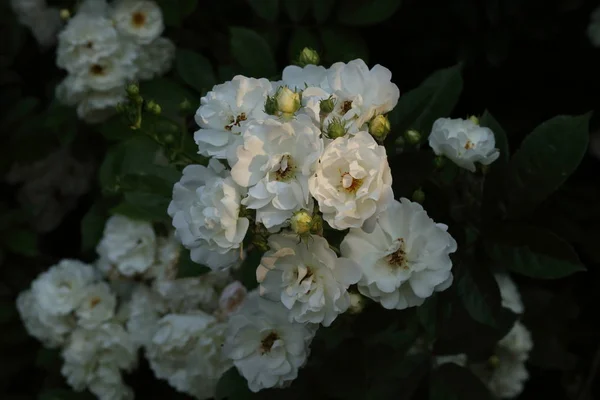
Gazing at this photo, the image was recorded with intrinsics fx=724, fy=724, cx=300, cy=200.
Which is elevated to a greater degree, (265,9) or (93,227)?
(265,9)

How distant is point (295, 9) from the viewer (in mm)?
1487

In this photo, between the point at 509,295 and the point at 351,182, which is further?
the point at 509,295

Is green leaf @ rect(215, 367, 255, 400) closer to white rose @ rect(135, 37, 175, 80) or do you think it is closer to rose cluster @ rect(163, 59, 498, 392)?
rose cluster @ rect(163, 59, 498, 392)

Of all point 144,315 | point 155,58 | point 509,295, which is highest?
point 155,58

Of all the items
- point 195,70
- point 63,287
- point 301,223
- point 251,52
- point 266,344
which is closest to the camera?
point 301,223

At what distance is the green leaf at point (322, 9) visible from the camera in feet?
4.83

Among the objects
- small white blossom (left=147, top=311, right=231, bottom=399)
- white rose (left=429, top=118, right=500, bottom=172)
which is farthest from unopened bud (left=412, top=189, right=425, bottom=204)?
small white blossom (left=147, top=311, right=231, bottom=399)

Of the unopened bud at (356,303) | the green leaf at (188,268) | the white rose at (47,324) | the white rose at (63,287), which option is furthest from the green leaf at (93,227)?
the unopened bud at (356,303)

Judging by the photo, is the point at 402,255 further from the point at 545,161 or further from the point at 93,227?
the point at 93,227

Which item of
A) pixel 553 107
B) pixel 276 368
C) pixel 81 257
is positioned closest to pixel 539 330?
pixel 553 107

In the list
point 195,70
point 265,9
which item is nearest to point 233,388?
point 195,70

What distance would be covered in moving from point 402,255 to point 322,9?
2.46ft

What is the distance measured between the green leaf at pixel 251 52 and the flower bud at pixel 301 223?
23.0 inches

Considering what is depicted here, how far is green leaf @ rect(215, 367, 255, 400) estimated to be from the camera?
109cm
